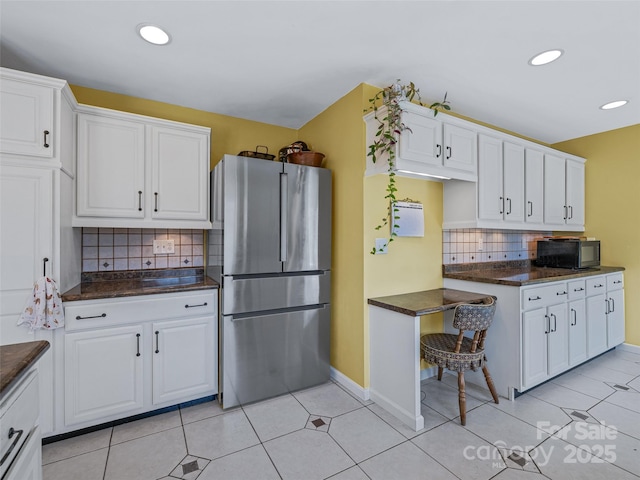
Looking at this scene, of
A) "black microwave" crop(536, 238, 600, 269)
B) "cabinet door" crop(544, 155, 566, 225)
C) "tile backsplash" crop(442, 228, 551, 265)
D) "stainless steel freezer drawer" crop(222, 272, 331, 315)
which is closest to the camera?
Result: "stainless steel freezer drawer" crop(222, 272, 331, 315)

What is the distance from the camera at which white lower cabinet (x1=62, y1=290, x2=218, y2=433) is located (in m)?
1.94

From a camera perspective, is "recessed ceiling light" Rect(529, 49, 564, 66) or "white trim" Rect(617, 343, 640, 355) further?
"white trim" Rect(617, 343, 640, 355)

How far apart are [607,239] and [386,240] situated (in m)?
2.97

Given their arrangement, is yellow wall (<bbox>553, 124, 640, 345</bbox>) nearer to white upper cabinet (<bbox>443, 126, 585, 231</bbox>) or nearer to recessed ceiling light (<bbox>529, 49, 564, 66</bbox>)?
white upper cabinet (<bbox>443, 126, 585, 231</bbox>)

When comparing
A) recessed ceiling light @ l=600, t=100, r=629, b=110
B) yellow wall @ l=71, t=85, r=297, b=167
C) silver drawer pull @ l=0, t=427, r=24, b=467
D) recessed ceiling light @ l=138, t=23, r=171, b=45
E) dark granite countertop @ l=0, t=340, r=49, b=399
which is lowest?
silver drawer pull @ l=0, t=427, r=24, b=467

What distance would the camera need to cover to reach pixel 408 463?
1743 millimetres

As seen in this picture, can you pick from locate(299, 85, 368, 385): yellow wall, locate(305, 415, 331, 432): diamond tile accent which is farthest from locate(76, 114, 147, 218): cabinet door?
locate(305, 415, 331, 432): diamond tile accent

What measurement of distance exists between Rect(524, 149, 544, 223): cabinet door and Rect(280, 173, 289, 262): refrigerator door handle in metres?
2.42

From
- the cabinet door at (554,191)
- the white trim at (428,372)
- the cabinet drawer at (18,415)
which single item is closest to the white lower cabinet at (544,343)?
the white trim at (428,372)

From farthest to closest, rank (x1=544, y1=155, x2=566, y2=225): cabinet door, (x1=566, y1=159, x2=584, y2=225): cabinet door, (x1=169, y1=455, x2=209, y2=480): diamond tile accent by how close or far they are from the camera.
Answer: (x1=566, y1=159, x2=584, y2=225): cabinet door → (x1=544, y1=155, x2=566, y2=225): cabinet door → (x1=169, y1=455, x2=209, y2=480): diamond tile accent

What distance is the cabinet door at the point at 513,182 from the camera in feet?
9.55

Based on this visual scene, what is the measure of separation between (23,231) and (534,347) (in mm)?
3611

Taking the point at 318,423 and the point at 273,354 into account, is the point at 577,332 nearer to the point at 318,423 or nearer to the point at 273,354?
the point at 318,423

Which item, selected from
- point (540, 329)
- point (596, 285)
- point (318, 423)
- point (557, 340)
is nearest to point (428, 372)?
point (540, 329)
